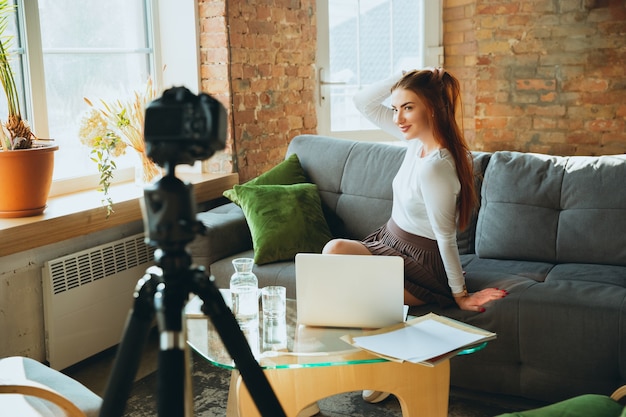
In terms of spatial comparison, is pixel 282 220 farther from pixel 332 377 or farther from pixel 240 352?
pixel 240 352

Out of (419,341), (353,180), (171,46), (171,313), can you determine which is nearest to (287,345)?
(419,341)

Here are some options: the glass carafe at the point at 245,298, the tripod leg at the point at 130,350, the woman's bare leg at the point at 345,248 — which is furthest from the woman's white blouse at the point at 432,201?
the tripod leg at the point at 130,350

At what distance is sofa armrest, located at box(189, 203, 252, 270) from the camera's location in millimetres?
3027

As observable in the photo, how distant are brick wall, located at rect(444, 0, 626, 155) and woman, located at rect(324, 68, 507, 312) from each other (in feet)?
7.45

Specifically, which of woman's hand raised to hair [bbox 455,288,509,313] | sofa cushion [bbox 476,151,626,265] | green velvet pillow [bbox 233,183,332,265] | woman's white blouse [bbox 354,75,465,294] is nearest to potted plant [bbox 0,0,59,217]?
green velvet pillow [bbox 233,183,332,265]

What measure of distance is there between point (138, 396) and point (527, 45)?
10.9ft

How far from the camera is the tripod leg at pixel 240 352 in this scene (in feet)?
3.16

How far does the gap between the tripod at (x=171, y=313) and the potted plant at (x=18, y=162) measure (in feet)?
6.22

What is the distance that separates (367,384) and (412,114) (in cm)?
104

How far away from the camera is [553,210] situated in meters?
2.97

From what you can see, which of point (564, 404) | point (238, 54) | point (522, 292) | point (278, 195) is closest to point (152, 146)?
point (564, 404)

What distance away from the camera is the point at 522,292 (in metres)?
2.53

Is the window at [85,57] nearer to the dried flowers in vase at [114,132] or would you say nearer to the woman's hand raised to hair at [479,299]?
the dried flowers in vase at [114,132]

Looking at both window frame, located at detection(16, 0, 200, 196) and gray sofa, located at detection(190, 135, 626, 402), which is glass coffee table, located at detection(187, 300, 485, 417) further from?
window frame, located at detection(16, 0, 200, 196)
